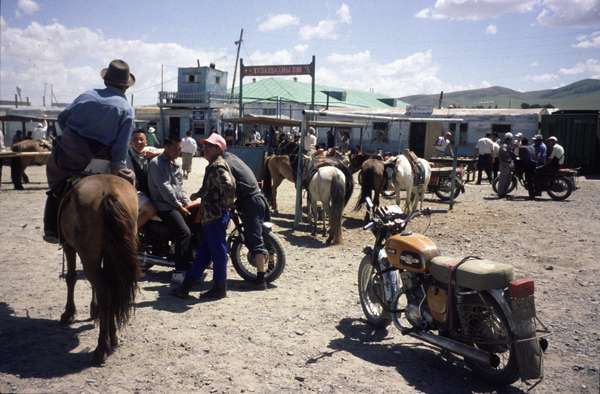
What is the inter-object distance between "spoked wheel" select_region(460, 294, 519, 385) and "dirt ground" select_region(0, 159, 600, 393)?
0.53 ft

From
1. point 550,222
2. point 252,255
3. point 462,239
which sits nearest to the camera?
point 252,255

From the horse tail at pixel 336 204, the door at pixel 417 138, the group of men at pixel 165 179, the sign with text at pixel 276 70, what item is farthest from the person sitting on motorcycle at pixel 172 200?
the door at pixel 417 138

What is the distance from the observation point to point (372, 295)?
16.3 feet

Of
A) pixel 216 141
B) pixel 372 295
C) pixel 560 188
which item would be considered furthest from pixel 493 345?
pixel 560 188

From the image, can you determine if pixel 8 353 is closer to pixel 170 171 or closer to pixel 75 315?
pixel 75 315

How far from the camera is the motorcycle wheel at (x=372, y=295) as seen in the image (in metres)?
4.71

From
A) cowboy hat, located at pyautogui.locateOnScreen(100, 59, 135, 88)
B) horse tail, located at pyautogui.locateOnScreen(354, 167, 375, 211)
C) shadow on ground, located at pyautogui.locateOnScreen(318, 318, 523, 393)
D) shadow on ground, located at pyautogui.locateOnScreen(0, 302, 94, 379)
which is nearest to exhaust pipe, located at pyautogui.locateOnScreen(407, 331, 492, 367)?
shadow on ground, located at pyautogui.locateOnScreen(318, 318, 523, 393)

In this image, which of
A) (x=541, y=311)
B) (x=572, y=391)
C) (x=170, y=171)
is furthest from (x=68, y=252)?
(x=541, y=311)

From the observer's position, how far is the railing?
122 ft

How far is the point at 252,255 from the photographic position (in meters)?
5.85

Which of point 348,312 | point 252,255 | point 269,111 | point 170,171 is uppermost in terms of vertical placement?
point 269,111

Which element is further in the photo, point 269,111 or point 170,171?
point 269,111

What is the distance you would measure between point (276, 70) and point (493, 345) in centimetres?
1896

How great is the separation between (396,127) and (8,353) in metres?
29.5
